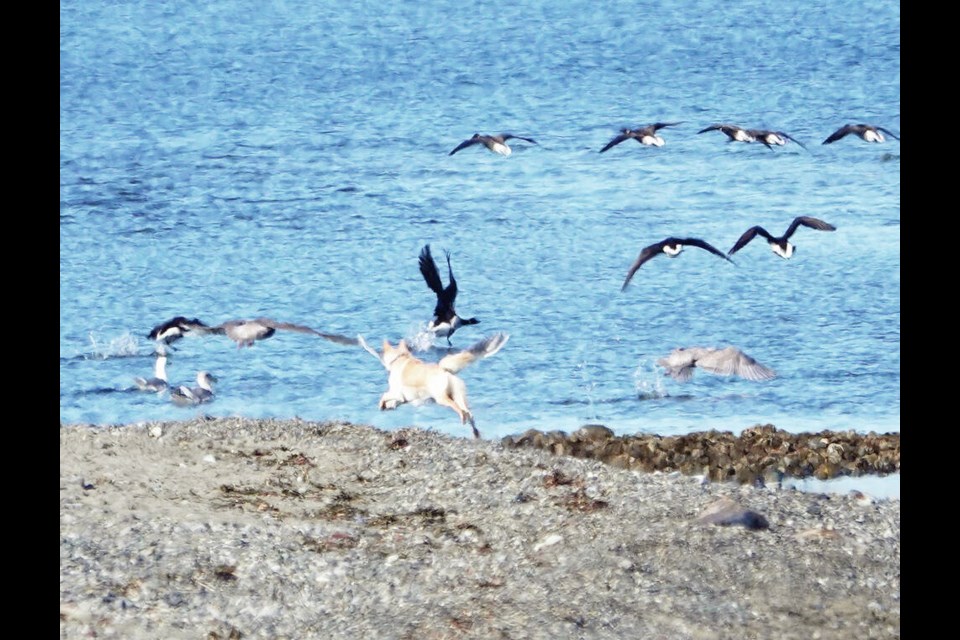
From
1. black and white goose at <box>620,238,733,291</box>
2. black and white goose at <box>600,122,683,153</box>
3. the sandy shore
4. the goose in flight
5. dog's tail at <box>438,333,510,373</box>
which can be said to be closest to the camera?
the sandy shore

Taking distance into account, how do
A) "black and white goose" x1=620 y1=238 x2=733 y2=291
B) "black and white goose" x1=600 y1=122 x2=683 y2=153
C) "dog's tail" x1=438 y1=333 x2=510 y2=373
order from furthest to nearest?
1. "black and white goose" x1=600 y1=122 x2=683 y2=153
2. "black and white goose" x1=620 y1=238 x2=733 y2=291
3. "dog's tail" x1=438 y1=333 x2=510 y2=373

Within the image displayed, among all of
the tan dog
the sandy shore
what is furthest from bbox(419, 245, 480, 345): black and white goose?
the sandy shore

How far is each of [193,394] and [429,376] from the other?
6.34ft

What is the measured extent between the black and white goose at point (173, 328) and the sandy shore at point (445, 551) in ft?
4.81

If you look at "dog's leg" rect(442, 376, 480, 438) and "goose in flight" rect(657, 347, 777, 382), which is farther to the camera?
"goose in flight" rect(657, 347, 777, 382)

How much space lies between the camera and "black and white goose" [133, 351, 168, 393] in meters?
11.0

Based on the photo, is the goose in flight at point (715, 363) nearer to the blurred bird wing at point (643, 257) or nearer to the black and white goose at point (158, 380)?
the blurred bird wing at point (643, 257)

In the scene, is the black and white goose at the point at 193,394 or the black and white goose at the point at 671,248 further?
the black and white goose at the point at 671,248

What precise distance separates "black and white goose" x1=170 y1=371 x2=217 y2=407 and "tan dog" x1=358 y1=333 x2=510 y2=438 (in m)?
1.29

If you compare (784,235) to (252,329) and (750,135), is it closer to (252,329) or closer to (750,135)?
(750,135)

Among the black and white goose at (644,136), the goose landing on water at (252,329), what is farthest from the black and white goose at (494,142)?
the goose landing on water at (252,329)

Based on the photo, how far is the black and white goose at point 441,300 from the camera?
11516 millimetres

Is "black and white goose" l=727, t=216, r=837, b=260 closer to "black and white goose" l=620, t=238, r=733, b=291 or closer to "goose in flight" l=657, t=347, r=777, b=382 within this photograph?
"black and white goose" l=620, t=238, r=733, b=291

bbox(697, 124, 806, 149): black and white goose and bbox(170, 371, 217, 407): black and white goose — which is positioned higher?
bbox(697, 124, 806, 149): black and white goose
